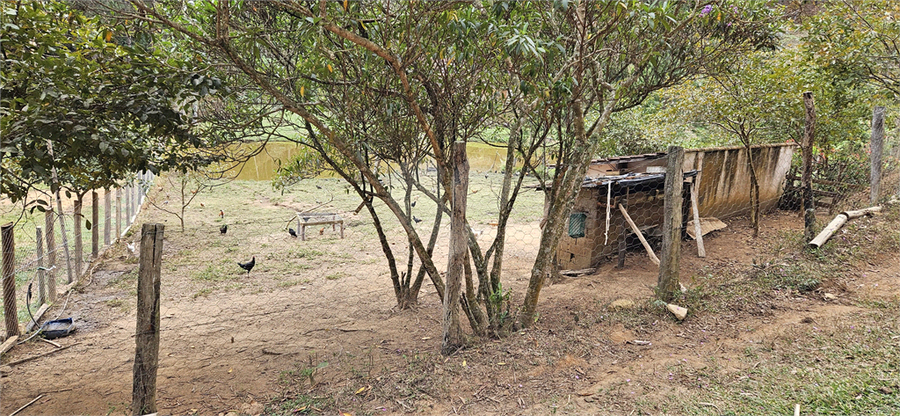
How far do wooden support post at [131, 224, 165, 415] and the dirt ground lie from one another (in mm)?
604

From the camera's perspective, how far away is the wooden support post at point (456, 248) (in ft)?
12.4

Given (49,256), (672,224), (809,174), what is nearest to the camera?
(672,224)

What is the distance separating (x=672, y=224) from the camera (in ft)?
14.8

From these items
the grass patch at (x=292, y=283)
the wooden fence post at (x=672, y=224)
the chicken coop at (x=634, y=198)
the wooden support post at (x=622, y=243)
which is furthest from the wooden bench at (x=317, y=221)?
the wooden fence post at (x=672, y=224)

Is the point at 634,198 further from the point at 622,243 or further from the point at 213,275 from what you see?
the point at 213,275

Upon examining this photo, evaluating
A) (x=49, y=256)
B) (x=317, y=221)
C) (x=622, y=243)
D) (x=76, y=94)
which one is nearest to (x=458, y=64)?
(x=76, y=94)

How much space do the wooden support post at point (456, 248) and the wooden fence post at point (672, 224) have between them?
1923mm

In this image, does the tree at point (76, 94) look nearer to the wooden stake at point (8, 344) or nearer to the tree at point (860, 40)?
the wooden stake at point (8, 344)

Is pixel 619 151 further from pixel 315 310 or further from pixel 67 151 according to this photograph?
pixel 67 151

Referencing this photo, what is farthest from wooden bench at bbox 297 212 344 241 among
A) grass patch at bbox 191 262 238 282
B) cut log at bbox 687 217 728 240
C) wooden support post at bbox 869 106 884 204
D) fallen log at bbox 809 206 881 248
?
wooden support post at bbox 869 106 884 204

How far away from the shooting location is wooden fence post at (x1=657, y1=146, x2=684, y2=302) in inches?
177

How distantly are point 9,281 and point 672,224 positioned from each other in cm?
682

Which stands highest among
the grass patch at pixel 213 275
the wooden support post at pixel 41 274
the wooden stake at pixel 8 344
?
the wooden support post at pixel 41 274

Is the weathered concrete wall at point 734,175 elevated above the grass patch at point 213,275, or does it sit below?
above
